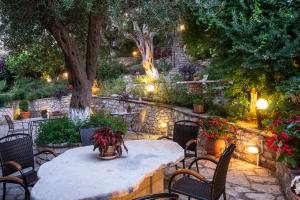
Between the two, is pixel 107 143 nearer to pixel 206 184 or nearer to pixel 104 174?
pixel 104 174

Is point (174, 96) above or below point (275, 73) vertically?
below

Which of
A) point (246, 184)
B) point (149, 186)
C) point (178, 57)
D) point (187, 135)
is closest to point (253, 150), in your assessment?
point (246, 184)

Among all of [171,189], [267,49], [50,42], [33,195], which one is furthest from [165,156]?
[50,42]

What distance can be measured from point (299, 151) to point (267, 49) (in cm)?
176

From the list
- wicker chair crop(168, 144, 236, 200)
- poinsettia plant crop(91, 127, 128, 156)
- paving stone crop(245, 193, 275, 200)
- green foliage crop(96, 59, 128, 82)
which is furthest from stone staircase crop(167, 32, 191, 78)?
wicker chair crop(168, 144, 236, 200)

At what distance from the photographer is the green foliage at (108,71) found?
16.1 metres

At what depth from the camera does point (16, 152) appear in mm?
3715

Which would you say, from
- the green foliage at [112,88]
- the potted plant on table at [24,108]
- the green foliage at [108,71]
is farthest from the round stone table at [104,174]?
the green foliage at [108,71]

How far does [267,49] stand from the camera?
4723 millimetres

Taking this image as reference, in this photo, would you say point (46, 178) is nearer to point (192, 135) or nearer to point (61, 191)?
point (61, 191)

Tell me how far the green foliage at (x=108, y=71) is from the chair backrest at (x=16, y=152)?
40.1 feet

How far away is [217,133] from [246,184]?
1.46m

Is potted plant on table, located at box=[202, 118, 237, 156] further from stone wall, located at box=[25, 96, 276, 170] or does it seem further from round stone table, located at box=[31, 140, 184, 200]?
round stone table, located at box=[31, 140, 184, 200]

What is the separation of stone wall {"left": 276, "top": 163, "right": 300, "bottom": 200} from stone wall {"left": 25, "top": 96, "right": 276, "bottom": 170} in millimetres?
549
